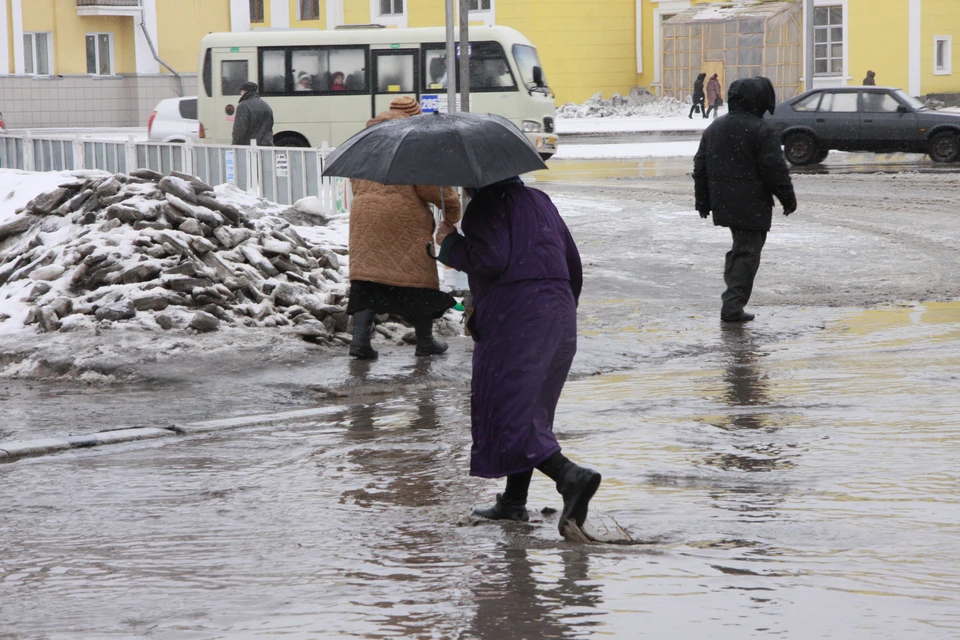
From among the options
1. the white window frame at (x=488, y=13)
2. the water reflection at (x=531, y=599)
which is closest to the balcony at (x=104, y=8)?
the white window frame at (x=488, y=13)

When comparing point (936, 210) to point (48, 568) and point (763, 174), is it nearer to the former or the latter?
point (763, 174)

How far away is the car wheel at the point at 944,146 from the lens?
83.4ft

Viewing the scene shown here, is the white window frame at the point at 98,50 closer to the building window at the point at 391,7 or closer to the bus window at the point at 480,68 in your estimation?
the building window at the point at 391,7

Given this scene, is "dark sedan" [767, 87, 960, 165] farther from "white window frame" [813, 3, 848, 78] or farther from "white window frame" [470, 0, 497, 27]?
"white window frame" [470, 0, 497, 27]

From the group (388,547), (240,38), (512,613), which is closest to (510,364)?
(388,547)

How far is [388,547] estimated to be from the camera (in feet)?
16.0

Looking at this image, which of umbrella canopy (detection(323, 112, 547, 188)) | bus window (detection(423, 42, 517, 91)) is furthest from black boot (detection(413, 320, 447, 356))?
bus window (detection(423, 42, 517, 91))

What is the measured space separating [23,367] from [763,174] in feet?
16.7

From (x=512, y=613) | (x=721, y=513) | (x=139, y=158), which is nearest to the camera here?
(x=512, y=613)

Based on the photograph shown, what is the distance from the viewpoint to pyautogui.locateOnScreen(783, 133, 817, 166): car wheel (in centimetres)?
2597

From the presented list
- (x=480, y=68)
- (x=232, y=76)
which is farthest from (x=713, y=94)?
(x=232, y=76)

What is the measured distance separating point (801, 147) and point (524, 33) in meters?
21.2

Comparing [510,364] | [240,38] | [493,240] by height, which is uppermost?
[240,38]

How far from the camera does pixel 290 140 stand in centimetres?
2539
